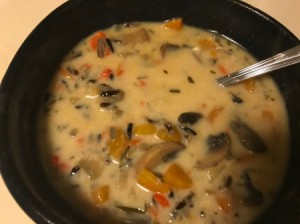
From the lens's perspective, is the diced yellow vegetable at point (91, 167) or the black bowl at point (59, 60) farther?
the diced yellow vegetable at point (91, 167)

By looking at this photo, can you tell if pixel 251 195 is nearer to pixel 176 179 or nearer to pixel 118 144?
pixel 176 179

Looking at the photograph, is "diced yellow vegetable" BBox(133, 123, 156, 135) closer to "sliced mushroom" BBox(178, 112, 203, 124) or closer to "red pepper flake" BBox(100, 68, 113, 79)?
"sliced mushroom" BBox(178, 112, 203, 124)

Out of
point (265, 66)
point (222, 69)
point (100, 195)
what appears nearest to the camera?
point (100, 195)

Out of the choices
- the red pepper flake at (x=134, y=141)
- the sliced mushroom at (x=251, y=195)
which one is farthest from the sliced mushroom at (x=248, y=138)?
the red pepper flake at (x=134, y=141)

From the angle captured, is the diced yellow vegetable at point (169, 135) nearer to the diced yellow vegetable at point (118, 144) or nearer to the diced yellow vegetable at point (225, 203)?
the diced yellow vegetable at point (118, 144)

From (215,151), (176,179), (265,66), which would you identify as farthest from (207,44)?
(176,179)

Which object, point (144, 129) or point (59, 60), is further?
point (59, 60)
